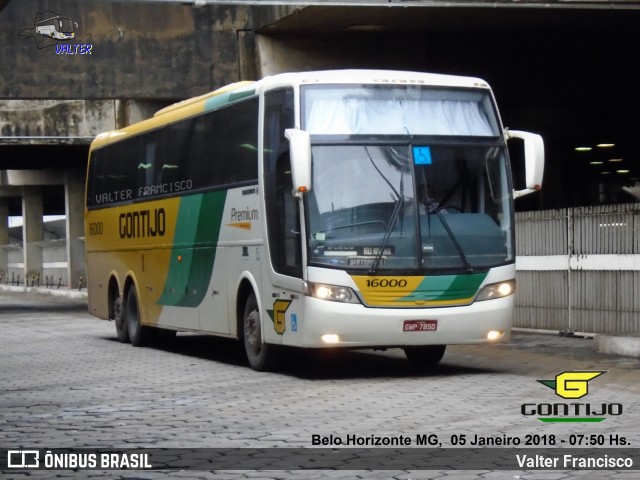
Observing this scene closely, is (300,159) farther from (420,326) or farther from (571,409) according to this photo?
(571,409)

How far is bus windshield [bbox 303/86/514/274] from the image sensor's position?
49.6ft

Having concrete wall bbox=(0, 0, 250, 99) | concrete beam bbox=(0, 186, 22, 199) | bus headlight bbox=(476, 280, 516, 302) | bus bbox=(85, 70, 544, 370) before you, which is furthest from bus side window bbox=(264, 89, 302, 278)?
concrete beam bbox=(0, 186, 22, 199)

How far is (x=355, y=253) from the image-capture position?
15.1 meters

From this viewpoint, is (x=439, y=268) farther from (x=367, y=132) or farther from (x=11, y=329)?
(x=11, y=329)

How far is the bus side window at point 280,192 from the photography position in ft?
50.6

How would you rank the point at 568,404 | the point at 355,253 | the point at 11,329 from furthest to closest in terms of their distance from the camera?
1. the point at 11,329
2. the point at 355,253
3. the point at 568,404

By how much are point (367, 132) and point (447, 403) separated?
396 cm

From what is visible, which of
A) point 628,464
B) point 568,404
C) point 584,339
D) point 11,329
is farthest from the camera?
point 11,329

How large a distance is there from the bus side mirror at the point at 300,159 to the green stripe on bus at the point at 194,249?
311 cm

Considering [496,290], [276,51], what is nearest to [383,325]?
[496,290]

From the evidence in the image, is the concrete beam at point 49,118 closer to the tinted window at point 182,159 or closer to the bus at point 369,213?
the tinted window at point 182,159

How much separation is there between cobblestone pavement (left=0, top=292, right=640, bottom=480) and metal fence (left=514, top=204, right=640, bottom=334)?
0.52m

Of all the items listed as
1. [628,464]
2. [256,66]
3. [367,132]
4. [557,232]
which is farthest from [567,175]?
[628,464]

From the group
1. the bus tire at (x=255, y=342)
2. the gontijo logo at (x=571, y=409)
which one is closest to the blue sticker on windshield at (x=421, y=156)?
the bus tire at (x=255, y=342)
